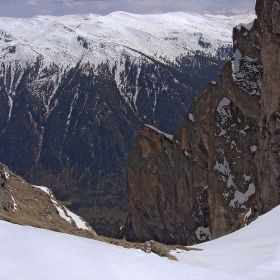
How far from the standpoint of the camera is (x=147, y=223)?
7475 centimetres

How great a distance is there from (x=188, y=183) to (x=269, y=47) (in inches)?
1224

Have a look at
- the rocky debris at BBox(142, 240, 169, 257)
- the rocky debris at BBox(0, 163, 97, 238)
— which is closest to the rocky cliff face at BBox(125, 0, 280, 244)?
the rocky debris at BBox(0, 163, 97, 238)

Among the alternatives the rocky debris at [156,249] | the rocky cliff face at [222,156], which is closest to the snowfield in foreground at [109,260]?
the rocky debris at [156,249]

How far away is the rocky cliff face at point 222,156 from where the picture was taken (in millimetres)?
40062

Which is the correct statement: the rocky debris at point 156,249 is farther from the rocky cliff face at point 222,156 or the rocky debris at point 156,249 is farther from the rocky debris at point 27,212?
the rocky cliff face at point 222,156

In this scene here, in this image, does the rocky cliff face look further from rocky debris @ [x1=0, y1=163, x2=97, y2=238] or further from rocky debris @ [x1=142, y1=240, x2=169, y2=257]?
rocky debris @ [x1=142, y1=240, x2=169, y2=257]

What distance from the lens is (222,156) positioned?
2210 inches

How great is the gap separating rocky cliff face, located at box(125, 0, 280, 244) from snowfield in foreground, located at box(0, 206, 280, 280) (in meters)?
18.5

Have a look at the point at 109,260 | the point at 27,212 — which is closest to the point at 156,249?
the point at 109,260

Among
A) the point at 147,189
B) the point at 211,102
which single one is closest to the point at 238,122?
the point at 211,102

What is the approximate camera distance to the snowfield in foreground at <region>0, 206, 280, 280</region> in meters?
14.5

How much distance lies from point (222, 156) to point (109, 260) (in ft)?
138

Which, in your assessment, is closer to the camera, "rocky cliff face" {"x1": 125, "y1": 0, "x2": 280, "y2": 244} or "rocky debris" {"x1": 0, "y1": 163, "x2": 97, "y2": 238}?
"rocky debris" {"x1": 0, "y1": 163, "x2": 97, "y2": 238}

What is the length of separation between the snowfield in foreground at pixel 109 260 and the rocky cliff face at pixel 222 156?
1848cm
